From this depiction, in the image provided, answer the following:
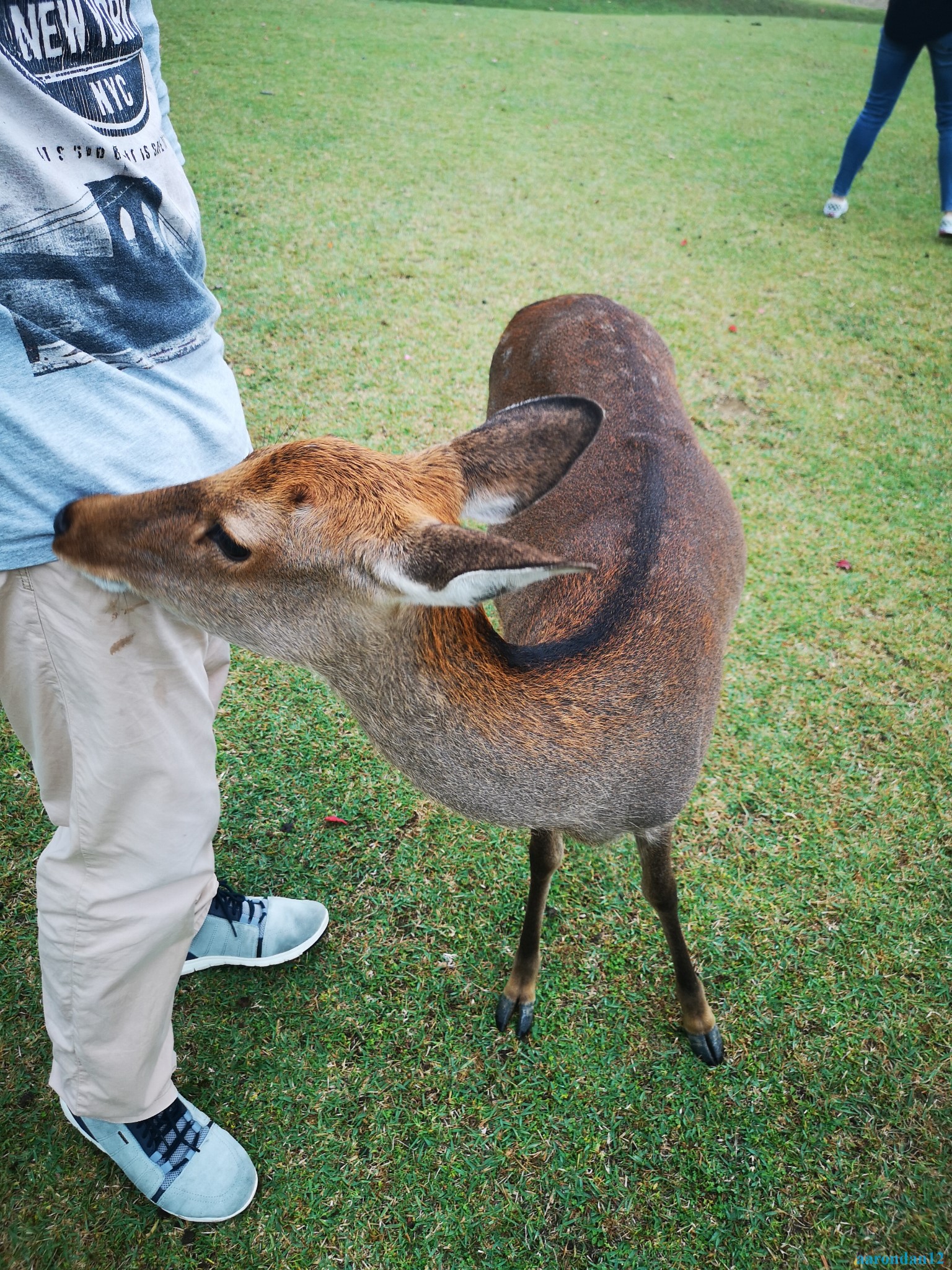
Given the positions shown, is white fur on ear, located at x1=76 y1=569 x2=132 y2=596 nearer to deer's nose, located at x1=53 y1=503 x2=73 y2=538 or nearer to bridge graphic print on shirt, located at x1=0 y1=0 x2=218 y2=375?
deer's nose, located at x1=53 y1=503 x2=73 y2=538

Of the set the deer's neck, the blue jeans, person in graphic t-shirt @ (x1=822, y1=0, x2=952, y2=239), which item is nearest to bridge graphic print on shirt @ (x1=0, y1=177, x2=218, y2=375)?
the deer's neck

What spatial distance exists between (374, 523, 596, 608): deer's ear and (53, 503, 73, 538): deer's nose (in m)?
0.58

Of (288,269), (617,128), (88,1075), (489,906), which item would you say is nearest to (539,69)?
(617,128)

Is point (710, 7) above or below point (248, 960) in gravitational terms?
above

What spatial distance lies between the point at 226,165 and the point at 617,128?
487cm

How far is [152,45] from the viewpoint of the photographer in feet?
5.55

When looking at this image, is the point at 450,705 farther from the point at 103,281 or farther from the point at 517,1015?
the point at 517,1015

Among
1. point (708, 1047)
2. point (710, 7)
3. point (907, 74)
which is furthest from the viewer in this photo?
point (710, 7)

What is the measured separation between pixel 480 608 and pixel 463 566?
1.47 ft

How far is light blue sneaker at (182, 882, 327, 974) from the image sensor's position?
8.18ft

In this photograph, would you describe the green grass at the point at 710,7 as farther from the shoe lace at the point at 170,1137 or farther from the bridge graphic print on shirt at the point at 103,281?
the shoe lace at the point at 170,1137

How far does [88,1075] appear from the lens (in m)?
1.79

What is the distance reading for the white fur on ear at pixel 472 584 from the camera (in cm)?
134

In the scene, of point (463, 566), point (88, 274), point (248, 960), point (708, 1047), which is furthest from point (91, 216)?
point (708, 1047)
